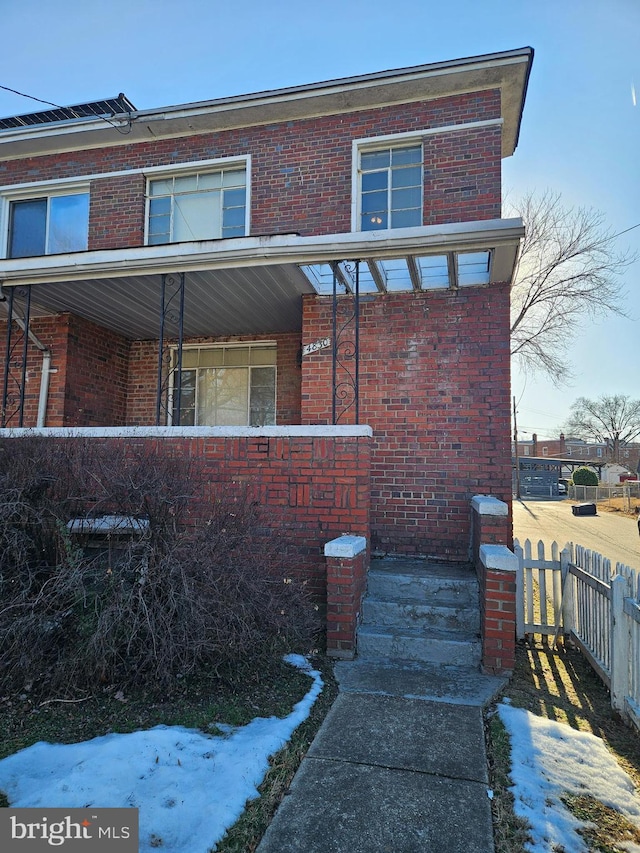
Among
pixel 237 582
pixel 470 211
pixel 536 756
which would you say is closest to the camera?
pixel 536 756

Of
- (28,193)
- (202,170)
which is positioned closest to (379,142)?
(202,170)

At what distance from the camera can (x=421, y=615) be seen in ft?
16.4

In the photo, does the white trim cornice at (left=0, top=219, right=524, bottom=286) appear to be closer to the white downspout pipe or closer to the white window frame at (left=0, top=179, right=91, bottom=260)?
the white downspout pipe

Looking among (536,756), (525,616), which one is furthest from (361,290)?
(536,756)

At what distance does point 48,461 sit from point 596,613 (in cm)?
508

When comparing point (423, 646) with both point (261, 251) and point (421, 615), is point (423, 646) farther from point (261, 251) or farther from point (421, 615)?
point (261, 251)

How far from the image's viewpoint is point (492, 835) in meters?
2.43

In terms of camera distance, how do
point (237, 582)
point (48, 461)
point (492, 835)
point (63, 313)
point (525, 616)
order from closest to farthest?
point (492, 835) → point (237, 582) → point (48, 461) → point (525, 616) → point (63, 313)

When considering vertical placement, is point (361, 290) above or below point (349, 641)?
above

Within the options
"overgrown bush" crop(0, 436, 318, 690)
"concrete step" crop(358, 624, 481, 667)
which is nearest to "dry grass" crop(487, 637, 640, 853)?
"concrete step" crop(358, 624, 481, 667)

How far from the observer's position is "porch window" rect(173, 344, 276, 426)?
9.31m

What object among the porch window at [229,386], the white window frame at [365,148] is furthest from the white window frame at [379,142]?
the porch window at [229,386]

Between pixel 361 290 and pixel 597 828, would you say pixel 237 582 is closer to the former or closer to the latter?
pixel 597 828

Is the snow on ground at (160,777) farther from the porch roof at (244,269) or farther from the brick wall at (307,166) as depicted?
the brick wall at (307,166)
